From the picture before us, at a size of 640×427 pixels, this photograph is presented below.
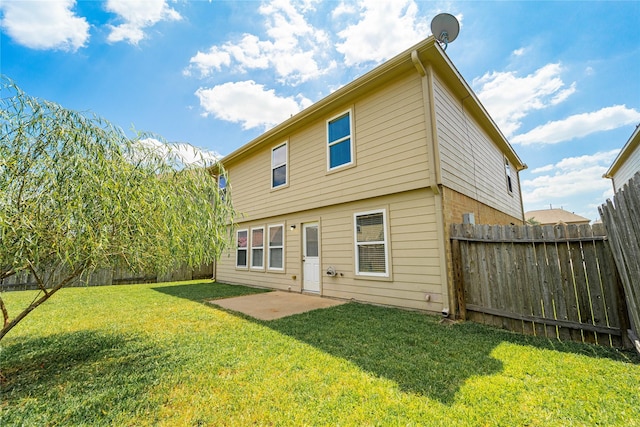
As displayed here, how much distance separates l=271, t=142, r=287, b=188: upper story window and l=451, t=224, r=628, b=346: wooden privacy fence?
549cm

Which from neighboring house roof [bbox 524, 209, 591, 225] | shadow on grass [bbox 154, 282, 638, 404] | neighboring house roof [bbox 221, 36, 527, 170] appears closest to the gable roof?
neighboring house roof [bbox 221, 36, 527, 170]

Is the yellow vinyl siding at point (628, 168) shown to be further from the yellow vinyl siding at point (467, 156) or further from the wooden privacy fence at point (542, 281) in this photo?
the wooden privacy fence at point (542, 281)

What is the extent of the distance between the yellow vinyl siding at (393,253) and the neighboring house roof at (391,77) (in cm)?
262

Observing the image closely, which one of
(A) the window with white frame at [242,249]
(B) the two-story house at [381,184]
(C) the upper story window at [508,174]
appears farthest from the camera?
(C) the upper story window at [508,174]

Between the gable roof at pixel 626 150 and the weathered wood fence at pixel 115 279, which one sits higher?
the gable roof at pixel 626 150

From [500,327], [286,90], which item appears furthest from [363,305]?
[286,90]

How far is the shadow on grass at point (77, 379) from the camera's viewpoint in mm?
2061

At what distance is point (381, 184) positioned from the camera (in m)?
5.79

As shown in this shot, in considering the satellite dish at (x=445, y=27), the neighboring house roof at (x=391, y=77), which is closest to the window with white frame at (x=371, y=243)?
the neighboring house roof at (x=391, y=77)

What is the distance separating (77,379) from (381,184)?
548 centimetres

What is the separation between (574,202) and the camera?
27641mm

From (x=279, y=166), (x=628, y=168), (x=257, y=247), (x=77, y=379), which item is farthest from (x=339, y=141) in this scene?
(x=628, y=168)

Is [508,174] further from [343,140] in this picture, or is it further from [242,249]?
[242,249]

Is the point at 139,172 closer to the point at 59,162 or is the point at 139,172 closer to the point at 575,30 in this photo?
the point at 59,162
